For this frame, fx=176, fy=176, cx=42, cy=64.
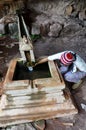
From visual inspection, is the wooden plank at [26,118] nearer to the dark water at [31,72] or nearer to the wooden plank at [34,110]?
the wooden plank at [34,110]

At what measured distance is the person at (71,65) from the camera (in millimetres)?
2543

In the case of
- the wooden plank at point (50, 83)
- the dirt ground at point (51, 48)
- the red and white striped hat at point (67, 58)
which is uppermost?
the red and white striped hat at point (67, 58)

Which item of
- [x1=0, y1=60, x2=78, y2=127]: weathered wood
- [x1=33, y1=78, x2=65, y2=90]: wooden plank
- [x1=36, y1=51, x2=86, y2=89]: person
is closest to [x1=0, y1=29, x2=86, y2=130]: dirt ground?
[x1=36, y1=51, x2=86, y2=89]: person

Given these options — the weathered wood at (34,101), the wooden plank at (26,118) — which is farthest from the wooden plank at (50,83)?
the wooden plank at (26,118)

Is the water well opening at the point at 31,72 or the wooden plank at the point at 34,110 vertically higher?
the water well opening at the point at 31,72

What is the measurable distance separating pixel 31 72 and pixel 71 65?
25.4 inches

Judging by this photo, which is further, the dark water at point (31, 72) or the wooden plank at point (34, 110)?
the dark water at point (31, 72)

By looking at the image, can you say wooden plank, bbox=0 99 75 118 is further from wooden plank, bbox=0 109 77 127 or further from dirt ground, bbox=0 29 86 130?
dirt ground, bbox=0 29 86 130

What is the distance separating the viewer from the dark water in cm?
255

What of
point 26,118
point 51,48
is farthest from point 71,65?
point 51,48

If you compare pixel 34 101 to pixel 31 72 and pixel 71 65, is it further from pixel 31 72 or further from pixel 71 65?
pixel 71 65

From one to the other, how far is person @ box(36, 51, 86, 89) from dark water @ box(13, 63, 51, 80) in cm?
10

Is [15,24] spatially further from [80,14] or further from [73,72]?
[73,72]

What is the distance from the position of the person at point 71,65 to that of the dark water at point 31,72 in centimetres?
10
